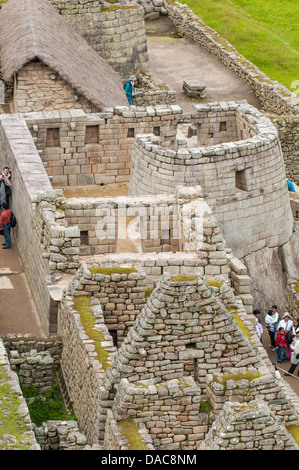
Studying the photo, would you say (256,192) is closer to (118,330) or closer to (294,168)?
(118,330)

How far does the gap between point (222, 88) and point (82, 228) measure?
2130 centimetres

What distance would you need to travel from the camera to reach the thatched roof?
4319 centimetres

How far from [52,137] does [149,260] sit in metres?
9.19

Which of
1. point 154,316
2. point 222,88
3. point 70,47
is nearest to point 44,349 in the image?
point 154,316

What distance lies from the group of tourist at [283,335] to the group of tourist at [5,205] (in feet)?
19.3

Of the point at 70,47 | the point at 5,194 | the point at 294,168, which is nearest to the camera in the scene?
the point at 5,194

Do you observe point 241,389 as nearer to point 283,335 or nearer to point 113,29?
point 283,335

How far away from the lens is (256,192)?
128ft

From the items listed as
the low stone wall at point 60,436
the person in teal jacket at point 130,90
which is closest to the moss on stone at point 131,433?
the low stone wall at point 60,436

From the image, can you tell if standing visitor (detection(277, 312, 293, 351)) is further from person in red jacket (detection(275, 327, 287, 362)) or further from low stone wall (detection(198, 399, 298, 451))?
low stone wall (detection(198, 399, 298, 451))

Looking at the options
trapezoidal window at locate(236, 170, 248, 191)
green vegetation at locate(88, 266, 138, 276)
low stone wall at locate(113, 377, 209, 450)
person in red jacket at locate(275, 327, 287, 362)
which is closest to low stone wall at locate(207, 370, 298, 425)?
low stone wall at locate(113, 377, 209, 450)

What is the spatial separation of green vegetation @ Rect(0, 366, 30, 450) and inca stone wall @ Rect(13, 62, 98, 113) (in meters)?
17.1

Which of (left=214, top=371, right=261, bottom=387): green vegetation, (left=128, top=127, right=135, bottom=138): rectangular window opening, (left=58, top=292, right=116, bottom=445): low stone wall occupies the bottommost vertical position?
(left=128, top=127, right=135, bottom=138): rectangular window opening

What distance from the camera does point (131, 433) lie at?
2534cm
